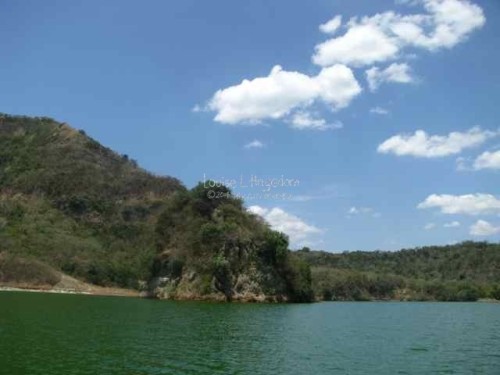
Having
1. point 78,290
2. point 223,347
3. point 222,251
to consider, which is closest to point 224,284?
point 222,251

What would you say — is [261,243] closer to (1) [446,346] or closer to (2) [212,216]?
(2) [212,216]

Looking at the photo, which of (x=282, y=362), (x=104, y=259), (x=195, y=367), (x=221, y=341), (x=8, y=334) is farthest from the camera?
(x=104, y=259)

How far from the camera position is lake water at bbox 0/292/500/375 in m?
35.4

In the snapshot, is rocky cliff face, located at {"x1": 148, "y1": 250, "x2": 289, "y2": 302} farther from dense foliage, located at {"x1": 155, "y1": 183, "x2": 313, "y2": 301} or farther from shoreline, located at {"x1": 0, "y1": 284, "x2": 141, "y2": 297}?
shoreline, located at {"x1": 0, "y1": 284, "x2": 141, "y2": 297}

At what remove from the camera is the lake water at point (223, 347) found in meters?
35.4

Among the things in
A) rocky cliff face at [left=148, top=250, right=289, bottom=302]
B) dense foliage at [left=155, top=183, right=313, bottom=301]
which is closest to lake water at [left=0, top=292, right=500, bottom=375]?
rocky cliff face at [left=148, top=250, right=289, bottom=302]

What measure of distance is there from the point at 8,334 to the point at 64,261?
398ft

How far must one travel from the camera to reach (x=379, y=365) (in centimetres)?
3869

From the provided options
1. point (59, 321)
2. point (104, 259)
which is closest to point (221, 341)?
point (59, 321)

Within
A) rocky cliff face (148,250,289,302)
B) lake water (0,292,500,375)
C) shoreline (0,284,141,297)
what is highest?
rocky cliff face (148,250,289,302)

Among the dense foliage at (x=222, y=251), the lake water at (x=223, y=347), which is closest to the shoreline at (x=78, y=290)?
the dense foliage at (x=222, y=251)

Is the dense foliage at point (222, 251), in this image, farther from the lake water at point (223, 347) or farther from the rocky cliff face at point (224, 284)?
the lake water at point (223, 347)

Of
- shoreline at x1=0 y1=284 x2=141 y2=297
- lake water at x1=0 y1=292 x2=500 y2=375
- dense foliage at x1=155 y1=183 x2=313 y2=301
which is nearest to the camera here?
lake water at x1=0 y1=292 x2=500 y2=375

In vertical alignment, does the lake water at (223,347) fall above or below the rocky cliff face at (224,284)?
below
